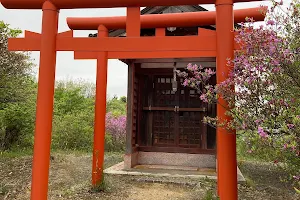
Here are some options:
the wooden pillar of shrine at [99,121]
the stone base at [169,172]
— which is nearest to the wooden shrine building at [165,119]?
the stone base at [169,172]

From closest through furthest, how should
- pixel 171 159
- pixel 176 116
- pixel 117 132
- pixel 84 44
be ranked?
1. pixel 84 44
2. pixel 171 159
3. pixel 176 116
4. pixel 117 132

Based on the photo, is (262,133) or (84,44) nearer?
(262,133)

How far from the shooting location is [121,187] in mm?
5672

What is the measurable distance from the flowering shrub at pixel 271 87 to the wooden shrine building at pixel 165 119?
194 inches

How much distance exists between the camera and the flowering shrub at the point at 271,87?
2256 millimetres

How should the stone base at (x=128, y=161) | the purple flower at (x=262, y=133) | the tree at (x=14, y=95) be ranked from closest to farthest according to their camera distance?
the purple flower at (x=262, y=133), the stone base at (x=128, y=161), the tree at (x=14, y=95)

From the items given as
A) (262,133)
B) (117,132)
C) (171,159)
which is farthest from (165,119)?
(262,133)

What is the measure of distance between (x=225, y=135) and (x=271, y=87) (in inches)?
31.8

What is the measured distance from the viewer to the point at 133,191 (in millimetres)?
5453

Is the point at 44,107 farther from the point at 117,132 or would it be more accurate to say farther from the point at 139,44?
the point at 117,132

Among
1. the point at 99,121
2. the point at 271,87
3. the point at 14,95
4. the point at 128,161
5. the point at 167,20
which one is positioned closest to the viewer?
the point at 271,87

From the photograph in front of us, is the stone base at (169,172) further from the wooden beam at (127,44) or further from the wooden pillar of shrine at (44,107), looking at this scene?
the wooden beam at (127,44)

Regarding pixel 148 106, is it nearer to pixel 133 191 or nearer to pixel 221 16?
pixel 133 191

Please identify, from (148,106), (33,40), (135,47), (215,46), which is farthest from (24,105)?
(215,46)
